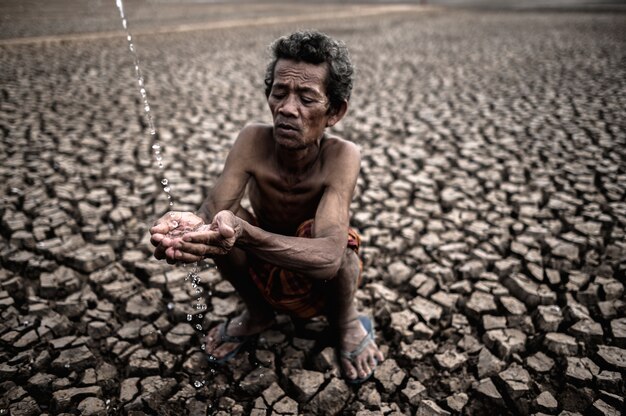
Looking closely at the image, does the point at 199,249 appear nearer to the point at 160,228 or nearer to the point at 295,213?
the point at 160,228

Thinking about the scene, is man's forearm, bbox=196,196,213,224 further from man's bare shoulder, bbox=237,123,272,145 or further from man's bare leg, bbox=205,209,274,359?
man's bare shoulder, bbox=237,123,272,145

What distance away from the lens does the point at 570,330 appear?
2.20 m

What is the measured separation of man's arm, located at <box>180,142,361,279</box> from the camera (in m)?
1.50

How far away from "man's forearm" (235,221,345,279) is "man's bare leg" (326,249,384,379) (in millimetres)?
230

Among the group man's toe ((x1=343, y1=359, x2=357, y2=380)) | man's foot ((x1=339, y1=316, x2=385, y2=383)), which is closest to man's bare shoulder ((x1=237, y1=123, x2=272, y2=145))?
man's foot ((x1=339, y1=316, x2=385, y2=383))

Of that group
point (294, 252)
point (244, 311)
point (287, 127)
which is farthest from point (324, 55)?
point (244, 311)

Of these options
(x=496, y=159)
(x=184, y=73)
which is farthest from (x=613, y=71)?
(x=184, y=73)

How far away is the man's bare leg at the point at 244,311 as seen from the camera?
77.1 inches

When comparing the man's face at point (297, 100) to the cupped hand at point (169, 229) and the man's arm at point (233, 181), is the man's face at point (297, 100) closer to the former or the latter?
the man's arm at point (233, 181)

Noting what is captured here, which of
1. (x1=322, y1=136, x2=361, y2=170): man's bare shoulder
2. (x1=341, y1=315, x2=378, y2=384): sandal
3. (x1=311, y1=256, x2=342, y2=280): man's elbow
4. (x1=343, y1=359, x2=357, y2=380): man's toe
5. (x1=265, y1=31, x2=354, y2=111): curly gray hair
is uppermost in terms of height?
(x1=265, y1=31, x2=354, y2=111): curly gray hair

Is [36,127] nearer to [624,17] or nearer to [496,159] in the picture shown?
[496,159]

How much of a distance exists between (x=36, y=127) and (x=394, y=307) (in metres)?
4.57

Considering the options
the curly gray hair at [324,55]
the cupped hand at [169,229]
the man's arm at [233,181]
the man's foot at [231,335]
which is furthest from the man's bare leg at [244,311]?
Answer: the curly gray hair at [324,55]

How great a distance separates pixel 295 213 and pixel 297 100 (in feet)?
1.90
